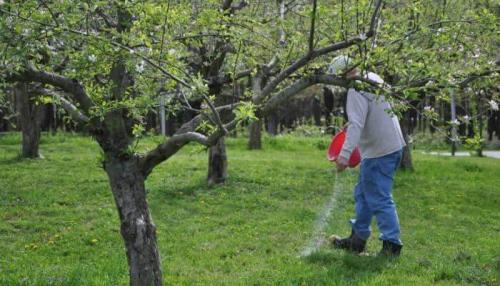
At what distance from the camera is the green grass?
5.34m

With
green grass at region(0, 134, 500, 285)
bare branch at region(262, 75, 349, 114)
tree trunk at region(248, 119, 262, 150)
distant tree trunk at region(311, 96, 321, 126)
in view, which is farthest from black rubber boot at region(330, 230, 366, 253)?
distant tree trunk at region(311, 96, 321, 126)

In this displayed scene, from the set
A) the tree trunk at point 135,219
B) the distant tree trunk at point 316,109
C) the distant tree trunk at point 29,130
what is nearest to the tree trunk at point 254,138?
the distant tree trunk at point 29,130

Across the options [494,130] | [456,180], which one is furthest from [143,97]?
[494,130]

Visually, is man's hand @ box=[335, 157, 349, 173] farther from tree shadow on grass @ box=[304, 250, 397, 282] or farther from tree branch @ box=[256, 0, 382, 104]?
tree branch @ box=[256, 0, 382, 104]

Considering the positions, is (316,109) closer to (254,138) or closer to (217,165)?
(254,138)

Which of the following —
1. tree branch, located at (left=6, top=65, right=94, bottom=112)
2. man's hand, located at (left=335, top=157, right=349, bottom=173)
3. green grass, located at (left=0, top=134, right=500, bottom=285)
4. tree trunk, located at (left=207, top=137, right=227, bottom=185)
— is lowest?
green grass, located at (left=0, top=134, right=500, bottom=285)

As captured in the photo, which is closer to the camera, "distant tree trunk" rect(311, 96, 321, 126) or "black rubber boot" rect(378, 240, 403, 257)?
"black rubber boot" rect(378, 240, 403, 257)

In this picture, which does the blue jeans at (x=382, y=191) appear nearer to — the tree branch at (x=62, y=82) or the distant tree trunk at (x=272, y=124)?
the tree branch at (x=62, y=82)

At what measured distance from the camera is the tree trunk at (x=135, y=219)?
4.07 meters

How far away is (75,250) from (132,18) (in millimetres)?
3143

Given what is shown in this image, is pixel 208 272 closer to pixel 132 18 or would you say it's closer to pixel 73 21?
pixel 132 18

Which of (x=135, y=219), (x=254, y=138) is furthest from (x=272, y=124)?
(x=135, y=219)

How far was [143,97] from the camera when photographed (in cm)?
342

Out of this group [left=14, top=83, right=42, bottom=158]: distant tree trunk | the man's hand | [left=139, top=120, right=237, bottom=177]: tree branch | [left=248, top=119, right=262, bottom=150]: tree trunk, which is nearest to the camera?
[left=139, top=120, right=237, bottom=177]: tree branch
